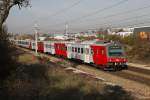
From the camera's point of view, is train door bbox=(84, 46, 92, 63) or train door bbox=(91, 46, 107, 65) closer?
train door bbox=(91, 46, 107, 65)

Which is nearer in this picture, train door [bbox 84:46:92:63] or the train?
the train

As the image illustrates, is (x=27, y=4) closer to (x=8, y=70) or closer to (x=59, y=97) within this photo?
(x=8, y=70)

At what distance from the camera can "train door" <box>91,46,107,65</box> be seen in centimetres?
2952

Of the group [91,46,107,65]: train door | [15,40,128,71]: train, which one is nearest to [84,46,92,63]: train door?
[15,40,128,71]: train

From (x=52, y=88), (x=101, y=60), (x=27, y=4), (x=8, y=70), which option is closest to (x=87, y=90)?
(x=52, y=88)

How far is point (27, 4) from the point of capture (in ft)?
100

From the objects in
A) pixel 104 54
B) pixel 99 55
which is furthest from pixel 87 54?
pixel 104 54

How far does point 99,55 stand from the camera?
3033 cm

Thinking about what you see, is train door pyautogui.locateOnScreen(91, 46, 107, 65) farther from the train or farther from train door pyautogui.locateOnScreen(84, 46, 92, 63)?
train door pyautogui.locateOnScreen(84, 46, 92, 63)

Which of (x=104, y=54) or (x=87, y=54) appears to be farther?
(x=87, y=54)

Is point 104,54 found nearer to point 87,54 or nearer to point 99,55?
point 99,55

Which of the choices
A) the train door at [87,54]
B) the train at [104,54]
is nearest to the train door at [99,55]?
the train at [104,54]

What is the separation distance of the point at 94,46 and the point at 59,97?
1854cm

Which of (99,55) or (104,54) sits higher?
(104,54)
